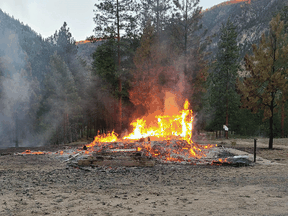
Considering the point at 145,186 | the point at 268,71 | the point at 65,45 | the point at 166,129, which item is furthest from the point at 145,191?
the point at 65,45

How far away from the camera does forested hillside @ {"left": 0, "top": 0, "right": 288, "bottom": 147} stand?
29125mm

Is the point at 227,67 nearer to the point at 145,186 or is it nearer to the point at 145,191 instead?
the point at 145,186

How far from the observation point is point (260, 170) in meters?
10.9

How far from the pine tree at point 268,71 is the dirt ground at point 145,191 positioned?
8.55 meters

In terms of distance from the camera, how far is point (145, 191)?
7.45 m

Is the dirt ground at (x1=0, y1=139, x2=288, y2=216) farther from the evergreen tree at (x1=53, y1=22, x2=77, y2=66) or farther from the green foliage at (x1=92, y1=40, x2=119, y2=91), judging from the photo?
the evergreen tree at (x1=53, y1=22, x2=77, y2=66)

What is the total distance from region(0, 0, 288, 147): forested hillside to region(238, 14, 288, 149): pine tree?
162 mm

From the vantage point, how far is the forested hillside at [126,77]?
1147 inches

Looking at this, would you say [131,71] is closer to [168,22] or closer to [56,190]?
[168,22]

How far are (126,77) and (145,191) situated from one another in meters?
24.2

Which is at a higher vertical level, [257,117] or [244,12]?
[244,12]

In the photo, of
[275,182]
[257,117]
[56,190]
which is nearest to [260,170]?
[275,182]

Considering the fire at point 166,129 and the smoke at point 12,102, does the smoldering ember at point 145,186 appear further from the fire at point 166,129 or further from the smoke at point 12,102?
the smoke at point 12,102

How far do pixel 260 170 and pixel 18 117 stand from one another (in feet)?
A: 123
